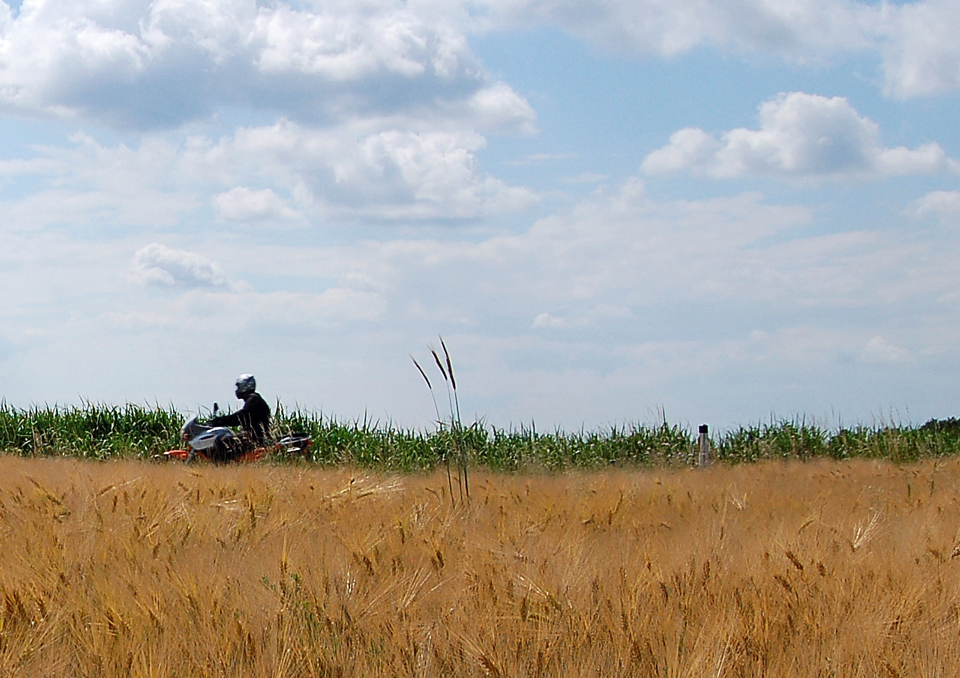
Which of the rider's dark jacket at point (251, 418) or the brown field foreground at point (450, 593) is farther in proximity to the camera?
the rider's dark jacket at point (251, 418)

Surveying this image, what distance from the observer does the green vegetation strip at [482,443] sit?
52.4 ft

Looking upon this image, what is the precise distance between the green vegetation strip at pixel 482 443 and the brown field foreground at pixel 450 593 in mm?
10033

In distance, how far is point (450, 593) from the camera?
3.67 m

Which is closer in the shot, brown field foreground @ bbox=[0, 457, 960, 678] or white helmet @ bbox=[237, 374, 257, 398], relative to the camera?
brown field foreground @ bbox=[0, 457, 960, 678]

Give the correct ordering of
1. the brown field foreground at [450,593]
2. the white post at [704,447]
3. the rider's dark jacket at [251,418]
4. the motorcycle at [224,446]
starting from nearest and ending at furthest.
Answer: the brown field foreground at [450,593] < the motorcycle at [224,446] < the rider's dark jacket at [251,418] < the white post at [704,447]

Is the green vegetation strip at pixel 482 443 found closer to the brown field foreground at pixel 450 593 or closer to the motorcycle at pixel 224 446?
the motorcycle at pixel 224 446

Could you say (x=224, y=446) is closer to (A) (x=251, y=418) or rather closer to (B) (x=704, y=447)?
(A) (x=251, y=418)

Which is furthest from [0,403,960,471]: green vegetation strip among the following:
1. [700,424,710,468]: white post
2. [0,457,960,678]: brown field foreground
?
[0,457,960,678]: brown field foreground

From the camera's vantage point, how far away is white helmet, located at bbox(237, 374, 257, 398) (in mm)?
13489

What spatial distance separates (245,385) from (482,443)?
14.9 ft

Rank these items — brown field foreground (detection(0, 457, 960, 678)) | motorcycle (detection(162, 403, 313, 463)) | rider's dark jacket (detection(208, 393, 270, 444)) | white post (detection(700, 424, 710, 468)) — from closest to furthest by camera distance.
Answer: brown field foreground (detection(0, 457, 960, 678)) < motorcycle (detection(162, 403, 313, 463)) < rider's dark jacket (detection(208, 393, 270, 444)) < white post (detection(700, 424, 710, 468))

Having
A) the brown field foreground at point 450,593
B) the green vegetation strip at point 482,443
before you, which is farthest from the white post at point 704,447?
the brown field foreground at point 450,593

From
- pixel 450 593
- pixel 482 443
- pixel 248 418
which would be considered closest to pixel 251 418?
pixel 248 418

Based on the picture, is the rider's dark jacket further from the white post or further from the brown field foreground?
the brown field foreground
